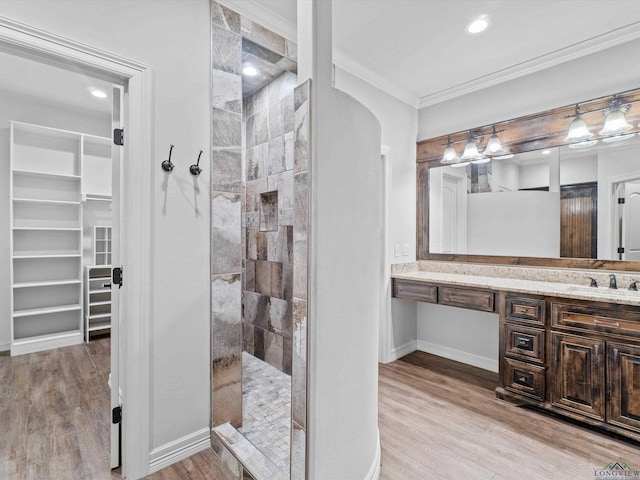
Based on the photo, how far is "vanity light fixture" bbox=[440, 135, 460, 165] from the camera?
10.9 ft

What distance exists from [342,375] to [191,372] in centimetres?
101

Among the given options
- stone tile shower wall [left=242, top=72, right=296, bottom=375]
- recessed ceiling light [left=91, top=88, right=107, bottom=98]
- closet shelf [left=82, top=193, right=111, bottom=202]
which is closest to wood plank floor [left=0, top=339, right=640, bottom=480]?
stone tile shower wall [left=242, top=72, right=296, bottom=375]

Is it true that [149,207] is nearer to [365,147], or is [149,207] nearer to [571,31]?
[365,147]

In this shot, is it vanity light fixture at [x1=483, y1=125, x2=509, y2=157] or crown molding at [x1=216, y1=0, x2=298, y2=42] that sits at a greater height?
crown molding at [x1=216, y1=0, x2=298, y2=42]

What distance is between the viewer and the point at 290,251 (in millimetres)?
2936

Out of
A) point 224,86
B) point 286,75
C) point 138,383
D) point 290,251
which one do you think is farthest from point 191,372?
point 286,75

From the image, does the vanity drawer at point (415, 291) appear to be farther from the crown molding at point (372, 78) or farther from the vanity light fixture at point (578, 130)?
the crown molding at point (372, 78)

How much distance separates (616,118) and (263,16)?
2.75 m

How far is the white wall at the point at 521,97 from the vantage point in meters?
2.45

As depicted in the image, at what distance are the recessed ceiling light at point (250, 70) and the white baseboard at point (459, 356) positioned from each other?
3.29 m

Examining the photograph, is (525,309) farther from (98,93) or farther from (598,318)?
(98,93)

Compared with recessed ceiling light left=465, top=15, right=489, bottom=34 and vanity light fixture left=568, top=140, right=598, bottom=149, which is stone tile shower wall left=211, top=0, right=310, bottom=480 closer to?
recessed ceiling light left=465, top=15, right=489, bottom=34

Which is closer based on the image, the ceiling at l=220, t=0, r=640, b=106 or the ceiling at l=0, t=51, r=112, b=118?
the ceiling at l=220, t=0, r=640, b=106

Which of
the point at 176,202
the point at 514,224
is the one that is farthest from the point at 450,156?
the point at 176,202
